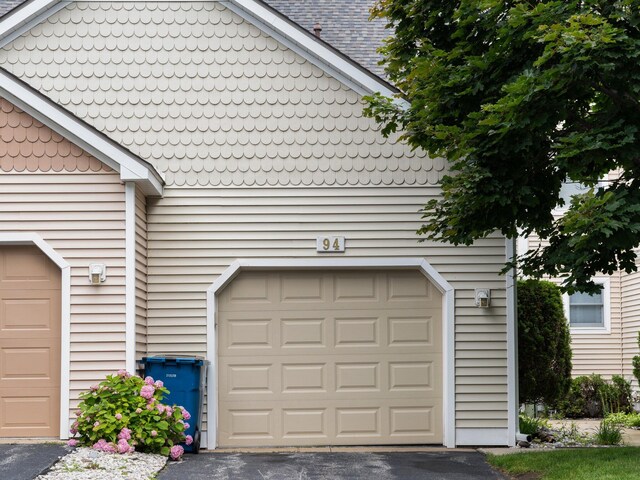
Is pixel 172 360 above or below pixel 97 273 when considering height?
below

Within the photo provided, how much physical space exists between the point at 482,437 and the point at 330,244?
293cm

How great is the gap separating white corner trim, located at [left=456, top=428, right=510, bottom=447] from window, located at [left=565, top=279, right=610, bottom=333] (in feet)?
26.8

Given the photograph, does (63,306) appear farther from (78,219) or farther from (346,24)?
(346,24)

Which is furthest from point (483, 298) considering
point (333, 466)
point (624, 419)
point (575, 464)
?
point (624, 419)

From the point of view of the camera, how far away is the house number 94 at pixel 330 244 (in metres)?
11.5

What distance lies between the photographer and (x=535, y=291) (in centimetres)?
1328

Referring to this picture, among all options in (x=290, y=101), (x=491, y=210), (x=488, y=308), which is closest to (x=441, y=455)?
(x=488, y=308)

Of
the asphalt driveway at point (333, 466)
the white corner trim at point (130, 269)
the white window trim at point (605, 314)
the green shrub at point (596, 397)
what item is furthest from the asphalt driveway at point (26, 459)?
the white window trim at point (605, 314)

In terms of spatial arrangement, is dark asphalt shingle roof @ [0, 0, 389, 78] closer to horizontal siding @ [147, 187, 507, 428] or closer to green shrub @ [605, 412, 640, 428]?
horizontal siding @ [147, 187, 507, 428]

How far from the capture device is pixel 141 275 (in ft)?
36.1

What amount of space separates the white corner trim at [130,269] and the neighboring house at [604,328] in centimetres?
1010

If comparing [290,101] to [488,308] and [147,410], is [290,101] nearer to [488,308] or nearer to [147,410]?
[488,308]

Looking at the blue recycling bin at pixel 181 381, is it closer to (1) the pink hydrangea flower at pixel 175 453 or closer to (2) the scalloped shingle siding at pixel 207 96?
(1) the pink hydrangea flower at pixel 175 453

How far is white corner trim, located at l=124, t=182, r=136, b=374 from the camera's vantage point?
10422 mm
